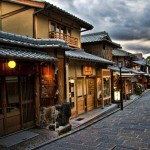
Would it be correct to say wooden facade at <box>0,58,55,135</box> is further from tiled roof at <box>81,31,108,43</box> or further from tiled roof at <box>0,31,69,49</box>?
tiled roof at <box>81,31,108,43</box>

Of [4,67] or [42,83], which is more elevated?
[4,67]

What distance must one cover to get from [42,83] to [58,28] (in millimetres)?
6749

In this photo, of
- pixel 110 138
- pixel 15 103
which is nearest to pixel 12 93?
pixel 15 103

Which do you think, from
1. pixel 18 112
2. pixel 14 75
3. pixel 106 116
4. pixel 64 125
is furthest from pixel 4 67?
pixel 106 116

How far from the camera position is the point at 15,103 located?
11.7 metres

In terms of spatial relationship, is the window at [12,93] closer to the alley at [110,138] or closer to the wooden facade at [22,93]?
the wooden facade at [22,93]

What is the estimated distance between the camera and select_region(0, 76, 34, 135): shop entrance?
10.9 metres

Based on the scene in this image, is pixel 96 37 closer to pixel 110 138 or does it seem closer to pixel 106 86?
pixel 106 86

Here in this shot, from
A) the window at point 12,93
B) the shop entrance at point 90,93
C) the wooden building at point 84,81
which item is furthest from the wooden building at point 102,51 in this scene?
the window at point 12,93

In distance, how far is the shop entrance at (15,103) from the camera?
1092cm

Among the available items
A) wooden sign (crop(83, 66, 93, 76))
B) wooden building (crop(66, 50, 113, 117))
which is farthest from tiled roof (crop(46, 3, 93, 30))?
wooden sign (crop(83, 66, 93, 76))

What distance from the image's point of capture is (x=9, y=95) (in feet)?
37.0

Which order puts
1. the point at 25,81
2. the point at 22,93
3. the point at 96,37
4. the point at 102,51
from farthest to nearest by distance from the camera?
1. the point at 96,37
2. the point at 102,51
3. the point at 25,81
4. the point at 22,93

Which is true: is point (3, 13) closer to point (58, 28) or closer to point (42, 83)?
point (58, 28)
